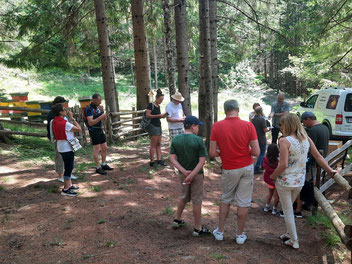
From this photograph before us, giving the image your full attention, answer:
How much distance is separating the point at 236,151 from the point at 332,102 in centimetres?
774

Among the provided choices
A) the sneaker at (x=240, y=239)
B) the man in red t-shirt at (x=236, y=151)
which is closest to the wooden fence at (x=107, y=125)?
the man in red t-shirt at (x=236, y=151)

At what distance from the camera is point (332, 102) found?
391 inches

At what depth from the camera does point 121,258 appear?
11.5 ft

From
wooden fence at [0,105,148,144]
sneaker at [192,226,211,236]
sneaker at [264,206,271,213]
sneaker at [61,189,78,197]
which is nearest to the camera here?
sneaker at [192,226,211,236]

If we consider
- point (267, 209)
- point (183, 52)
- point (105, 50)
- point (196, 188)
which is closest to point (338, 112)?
point (183, 52)

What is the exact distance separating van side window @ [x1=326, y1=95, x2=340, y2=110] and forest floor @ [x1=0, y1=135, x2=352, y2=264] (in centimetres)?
442

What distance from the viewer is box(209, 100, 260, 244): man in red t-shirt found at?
377 cm

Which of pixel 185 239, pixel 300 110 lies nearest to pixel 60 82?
pixel 300 110

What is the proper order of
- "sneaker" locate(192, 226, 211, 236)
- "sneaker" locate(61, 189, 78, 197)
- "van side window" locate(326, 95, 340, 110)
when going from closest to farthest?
"sneaker" locate(192, 226, 211, 236) < "sneaker" locate(61, 189, 78, 197) < "van side window" locate(326, 95, 340, 110)

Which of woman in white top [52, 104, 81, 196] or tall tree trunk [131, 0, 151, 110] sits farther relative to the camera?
tall tree trunk [131, 0, 151, 110]

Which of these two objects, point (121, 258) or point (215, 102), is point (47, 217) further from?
point (215, 102)

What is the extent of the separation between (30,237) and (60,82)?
106ft

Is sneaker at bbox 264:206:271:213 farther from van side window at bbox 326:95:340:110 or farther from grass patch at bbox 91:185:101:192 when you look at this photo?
van side window at bbox 326:95:340:110

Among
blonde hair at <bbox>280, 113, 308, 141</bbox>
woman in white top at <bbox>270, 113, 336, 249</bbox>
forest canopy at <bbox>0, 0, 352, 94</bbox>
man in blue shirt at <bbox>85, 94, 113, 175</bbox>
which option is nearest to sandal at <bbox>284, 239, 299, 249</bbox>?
woman in white top at <bbox>270, 113, 336, 249</bbox>
